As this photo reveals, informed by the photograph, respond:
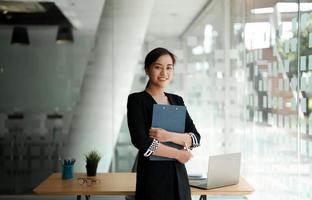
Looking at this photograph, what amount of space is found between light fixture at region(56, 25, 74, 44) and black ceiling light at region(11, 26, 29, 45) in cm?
38

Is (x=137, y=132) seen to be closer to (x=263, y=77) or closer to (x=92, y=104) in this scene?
(x=263, y=77)

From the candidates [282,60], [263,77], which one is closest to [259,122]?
[263,77]

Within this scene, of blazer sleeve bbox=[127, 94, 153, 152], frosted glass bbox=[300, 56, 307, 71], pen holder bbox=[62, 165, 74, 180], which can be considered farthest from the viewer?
pen holder bbox=[62, 165, 74, 180]

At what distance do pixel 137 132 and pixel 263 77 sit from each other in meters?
2.23

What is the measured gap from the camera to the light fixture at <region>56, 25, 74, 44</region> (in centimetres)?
510

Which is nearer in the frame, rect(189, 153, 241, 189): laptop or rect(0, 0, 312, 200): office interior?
rect(189, 153, 241, 189): laptop

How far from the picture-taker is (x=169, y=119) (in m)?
2.06

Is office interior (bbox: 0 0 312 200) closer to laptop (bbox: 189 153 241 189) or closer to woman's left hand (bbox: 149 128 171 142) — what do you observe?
laptop (bbox: 189 153 241 189)

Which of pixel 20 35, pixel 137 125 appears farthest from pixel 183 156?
pixel 20 35

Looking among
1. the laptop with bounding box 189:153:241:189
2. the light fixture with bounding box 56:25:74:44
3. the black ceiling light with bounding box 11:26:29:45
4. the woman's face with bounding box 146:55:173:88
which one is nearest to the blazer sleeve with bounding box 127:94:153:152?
the woman's face with bounding box 146:55:173:88

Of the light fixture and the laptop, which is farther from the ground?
the light fixture

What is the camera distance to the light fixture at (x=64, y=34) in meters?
5.10

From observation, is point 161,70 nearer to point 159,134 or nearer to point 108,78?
point 159,134

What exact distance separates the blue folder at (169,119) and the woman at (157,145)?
3cm
